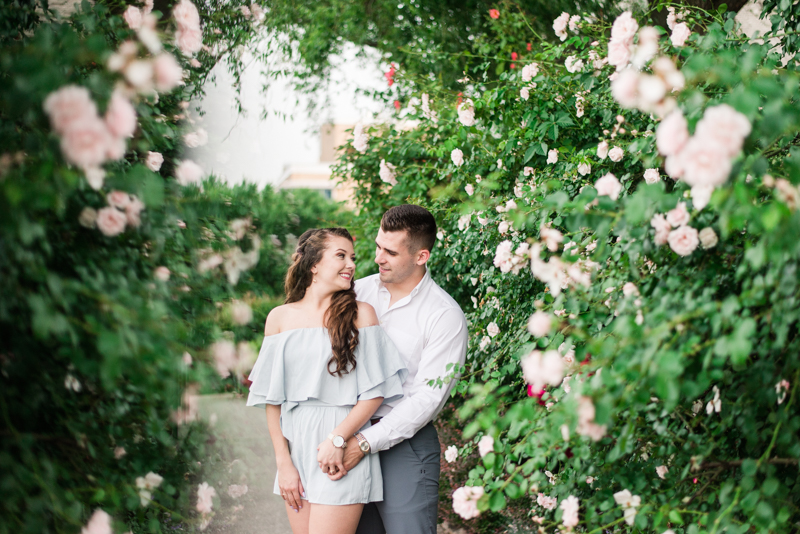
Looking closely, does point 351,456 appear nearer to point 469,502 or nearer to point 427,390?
point 427,390

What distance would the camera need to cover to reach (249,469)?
4445 millimetres

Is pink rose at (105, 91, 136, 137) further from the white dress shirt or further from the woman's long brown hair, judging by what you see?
the white dress shirt

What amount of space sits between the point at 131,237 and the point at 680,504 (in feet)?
4.63

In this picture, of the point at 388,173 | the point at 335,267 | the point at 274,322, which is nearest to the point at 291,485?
the point at 274,322

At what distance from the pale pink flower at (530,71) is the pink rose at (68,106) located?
2.16 m

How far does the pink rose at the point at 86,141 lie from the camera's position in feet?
2.47

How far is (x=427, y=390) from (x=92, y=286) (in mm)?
1487

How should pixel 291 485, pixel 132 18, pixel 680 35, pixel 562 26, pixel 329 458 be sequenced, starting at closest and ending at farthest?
pixel 132 18 → pixel 680 35 → pixel 329 458 → pixel 291 485 → pixel 562 26

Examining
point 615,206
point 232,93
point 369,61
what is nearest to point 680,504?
point 615,206

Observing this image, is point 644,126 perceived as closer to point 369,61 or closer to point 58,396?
point 58,396

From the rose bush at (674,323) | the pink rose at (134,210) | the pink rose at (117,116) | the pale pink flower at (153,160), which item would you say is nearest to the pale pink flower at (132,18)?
the pale pink flower at (153,160)

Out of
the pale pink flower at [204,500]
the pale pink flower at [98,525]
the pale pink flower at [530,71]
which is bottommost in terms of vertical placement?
the pale pink flower at [98,525]

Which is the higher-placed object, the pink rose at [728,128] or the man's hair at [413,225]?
the man's hair at [413,225]

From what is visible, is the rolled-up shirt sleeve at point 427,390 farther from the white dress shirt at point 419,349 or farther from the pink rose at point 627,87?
the pink rose at point 627,87
